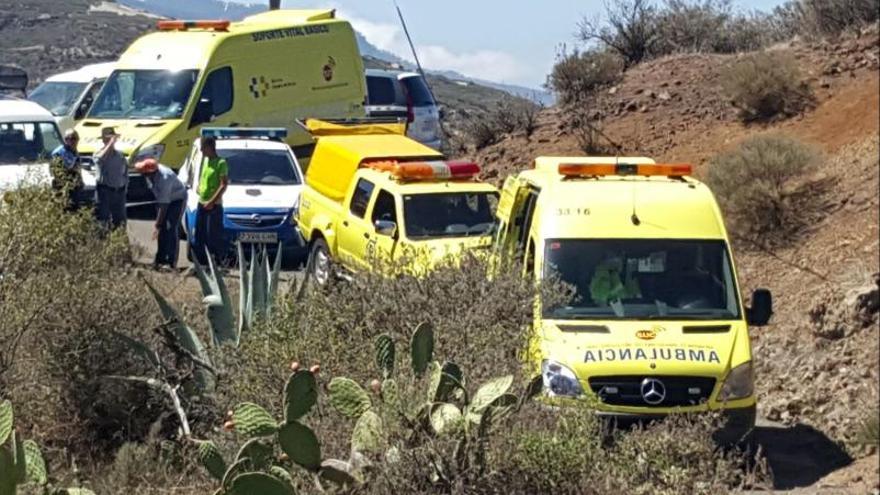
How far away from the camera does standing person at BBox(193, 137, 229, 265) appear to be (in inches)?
686

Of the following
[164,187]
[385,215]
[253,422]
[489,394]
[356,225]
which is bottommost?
[164,187]

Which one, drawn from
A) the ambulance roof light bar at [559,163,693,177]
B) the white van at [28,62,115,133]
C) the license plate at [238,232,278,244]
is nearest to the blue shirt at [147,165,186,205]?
the license plate at [238,232,278,244]

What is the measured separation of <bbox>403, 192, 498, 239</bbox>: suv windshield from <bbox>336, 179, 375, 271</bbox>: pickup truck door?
47 cm

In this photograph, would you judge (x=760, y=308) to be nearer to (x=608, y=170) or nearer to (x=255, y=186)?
(x=608, y=170)

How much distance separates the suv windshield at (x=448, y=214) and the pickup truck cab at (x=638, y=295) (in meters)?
3.19

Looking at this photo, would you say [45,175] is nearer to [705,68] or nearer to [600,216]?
[600,216]

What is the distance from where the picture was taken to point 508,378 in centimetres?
702

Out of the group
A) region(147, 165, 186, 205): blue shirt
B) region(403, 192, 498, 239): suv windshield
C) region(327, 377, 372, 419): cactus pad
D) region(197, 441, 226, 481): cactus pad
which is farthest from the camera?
region(147, 165, 186, 205): blue shirt

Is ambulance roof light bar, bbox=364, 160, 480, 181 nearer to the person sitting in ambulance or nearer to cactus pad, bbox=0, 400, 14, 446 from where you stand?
the person sitting in ambulance

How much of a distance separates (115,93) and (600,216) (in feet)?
46.2

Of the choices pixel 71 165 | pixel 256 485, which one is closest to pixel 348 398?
pixel 256 485

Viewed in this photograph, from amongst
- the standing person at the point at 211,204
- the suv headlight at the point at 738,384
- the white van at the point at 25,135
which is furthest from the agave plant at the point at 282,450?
the white van at the point at 25,135

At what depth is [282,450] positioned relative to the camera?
7.26 metres

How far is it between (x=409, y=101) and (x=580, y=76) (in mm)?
4636
